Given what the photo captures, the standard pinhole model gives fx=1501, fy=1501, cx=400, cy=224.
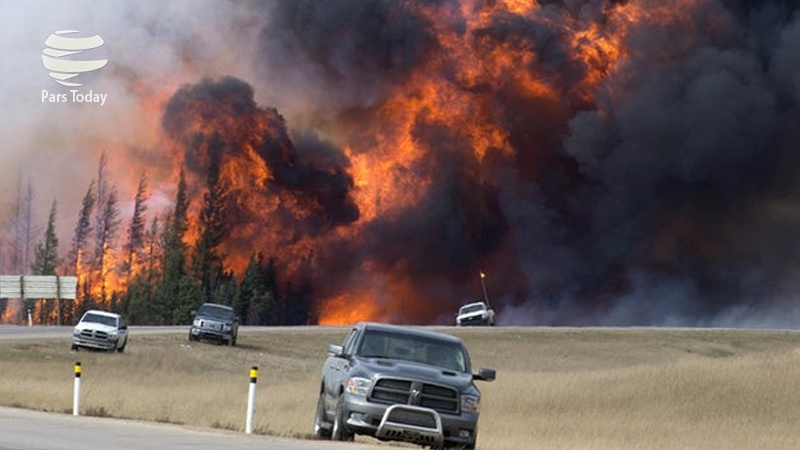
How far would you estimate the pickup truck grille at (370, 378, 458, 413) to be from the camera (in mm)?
23922

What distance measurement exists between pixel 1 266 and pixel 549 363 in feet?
232

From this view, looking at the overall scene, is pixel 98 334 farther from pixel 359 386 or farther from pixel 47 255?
pixel 47 255

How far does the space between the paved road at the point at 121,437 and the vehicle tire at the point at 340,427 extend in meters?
0.29

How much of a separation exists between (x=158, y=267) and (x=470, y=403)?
104991mm

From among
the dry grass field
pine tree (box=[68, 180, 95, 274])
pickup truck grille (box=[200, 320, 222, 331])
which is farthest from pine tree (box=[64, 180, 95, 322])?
pickup truck grille (box=[200, 320, 222, 331])

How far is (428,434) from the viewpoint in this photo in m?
23.6

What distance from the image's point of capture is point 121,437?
23031 millimetres

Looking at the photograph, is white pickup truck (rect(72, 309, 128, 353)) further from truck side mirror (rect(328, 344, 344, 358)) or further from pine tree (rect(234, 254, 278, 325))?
pine tree (rect(234, 254, 278, 325))

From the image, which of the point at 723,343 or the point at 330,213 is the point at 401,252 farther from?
the point at 723,343

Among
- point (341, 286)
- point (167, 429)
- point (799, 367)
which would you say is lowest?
point (167, 429)

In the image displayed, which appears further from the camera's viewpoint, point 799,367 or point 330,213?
point 330,213

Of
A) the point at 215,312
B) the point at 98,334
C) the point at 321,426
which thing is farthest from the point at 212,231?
the point at 321,426

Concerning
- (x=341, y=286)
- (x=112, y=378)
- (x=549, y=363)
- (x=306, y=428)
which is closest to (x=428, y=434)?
(x=306, y=428)

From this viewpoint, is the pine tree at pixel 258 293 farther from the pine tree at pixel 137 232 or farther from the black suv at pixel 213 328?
the black suv at pixel 213 328
